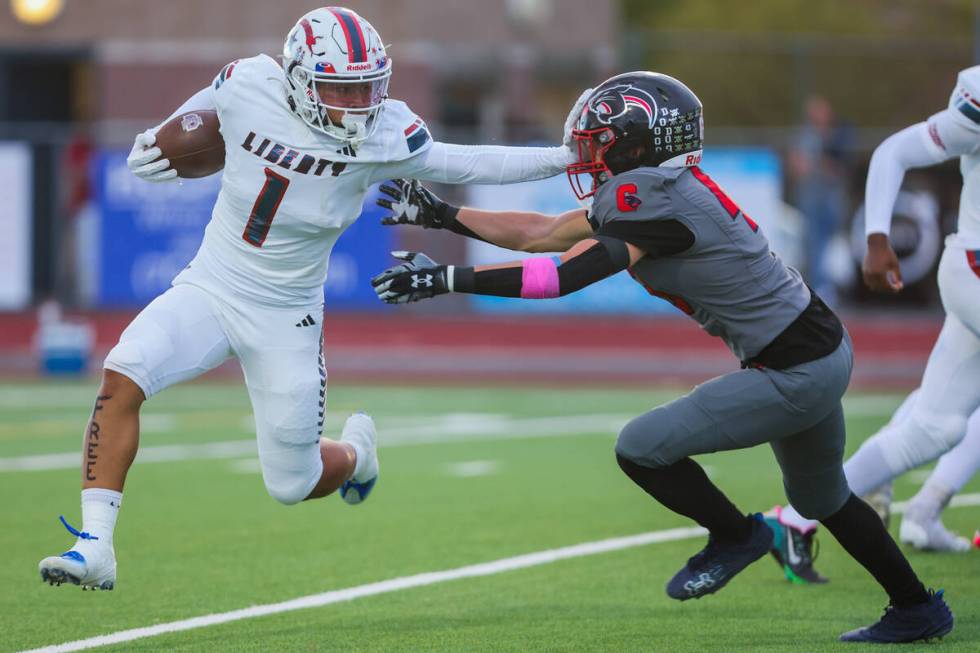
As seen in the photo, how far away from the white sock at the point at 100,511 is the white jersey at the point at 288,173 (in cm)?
89

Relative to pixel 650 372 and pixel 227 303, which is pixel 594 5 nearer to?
pixel 650 372

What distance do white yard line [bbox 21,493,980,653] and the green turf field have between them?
0.07 m

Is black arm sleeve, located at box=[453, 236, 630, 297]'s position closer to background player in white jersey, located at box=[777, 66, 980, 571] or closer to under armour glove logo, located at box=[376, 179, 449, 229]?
under armour glove logo, located at box=[376, 179, 449, 229]

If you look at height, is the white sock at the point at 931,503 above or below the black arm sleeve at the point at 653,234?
below

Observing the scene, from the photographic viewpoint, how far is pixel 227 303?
584 cm

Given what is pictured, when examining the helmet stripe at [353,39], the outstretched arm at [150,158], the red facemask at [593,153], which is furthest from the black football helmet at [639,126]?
the outstretched arm at [150,158]

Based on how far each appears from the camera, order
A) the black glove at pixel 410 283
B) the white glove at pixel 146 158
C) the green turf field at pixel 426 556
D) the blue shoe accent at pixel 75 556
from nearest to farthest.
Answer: the black glove at pixel 410 283, the blue shoe accent at pixel 75 556, the green turf field at pixel 426 556, the white glove at pixel 146 158

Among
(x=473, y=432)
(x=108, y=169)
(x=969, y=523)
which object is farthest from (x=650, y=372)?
(x=969, y=523)

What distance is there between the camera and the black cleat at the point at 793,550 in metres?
6.46

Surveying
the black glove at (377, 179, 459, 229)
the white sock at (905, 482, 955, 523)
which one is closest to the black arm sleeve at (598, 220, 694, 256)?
the black glove at (377, 179, 459, 229)

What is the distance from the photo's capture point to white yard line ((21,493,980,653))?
18.1 feet

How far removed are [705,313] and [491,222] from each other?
3.08 feet

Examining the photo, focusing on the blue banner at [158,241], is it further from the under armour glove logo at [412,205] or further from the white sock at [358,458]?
the under armour glove logo at [412,205]

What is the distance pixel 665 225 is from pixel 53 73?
22412mm
